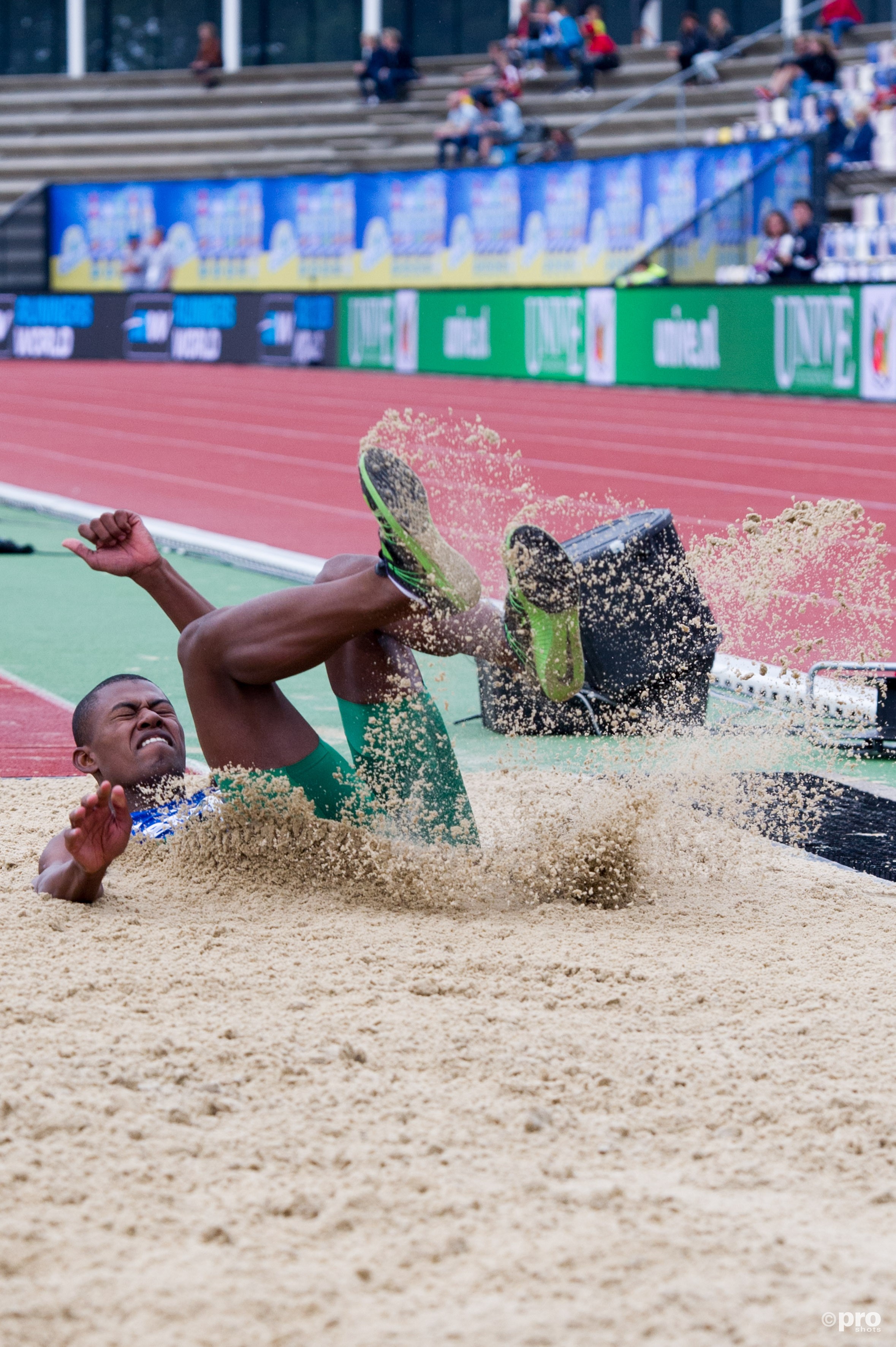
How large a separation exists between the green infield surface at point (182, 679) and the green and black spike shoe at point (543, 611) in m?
0.79

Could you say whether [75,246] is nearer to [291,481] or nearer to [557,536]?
[291,481]

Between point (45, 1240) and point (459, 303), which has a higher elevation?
point (459, 303)

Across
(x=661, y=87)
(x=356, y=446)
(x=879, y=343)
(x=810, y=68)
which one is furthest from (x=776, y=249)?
(x=661, y=87)

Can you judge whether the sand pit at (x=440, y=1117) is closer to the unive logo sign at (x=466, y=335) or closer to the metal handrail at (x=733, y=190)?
the metal handrail at (x=733, y=190)

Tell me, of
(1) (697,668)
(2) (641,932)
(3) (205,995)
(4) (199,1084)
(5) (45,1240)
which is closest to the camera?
(5) (45,1240)

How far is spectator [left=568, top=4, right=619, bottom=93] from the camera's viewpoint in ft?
96.5

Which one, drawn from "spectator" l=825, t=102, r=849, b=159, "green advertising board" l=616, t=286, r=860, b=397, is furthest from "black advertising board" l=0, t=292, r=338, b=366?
"spectator" l=825, t=102, r=849, b=159

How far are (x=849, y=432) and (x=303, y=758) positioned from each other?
1269cm

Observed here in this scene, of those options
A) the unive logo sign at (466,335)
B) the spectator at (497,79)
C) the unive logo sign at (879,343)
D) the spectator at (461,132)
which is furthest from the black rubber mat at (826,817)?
the spectator at (497,79)

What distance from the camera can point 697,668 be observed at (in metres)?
5.28

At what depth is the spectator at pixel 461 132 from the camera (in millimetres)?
28516

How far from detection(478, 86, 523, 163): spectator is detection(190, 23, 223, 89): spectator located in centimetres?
947

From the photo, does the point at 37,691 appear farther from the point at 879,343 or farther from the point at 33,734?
the point at 879,343

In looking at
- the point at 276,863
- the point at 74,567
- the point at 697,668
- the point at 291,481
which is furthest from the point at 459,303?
the point at 276,863
